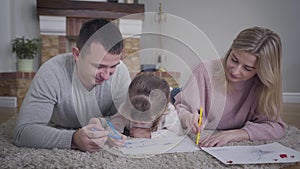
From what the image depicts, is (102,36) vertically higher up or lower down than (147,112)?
higher up

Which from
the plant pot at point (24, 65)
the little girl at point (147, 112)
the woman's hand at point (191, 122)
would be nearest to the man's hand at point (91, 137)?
the little girl at point (147, 112)

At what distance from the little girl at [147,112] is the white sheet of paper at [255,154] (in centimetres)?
14

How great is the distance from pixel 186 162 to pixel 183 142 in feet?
0.57

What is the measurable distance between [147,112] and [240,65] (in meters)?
0.34

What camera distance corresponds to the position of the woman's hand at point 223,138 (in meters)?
0.89

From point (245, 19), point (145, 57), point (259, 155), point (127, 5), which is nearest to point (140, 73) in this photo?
point (145, 57)

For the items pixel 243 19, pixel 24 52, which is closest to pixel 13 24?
pixel 24 52

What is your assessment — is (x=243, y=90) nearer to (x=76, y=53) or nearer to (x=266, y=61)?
(x=266, y=61)

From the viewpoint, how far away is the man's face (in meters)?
0.78

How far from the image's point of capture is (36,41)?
2.48 metres

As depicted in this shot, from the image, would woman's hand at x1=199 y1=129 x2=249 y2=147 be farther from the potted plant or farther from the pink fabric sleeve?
the potted plant

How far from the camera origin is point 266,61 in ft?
3.08

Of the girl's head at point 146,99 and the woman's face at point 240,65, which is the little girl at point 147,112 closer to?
the girl's head at point 146,99

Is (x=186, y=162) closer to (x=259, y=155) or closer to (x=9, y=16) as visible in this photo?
(x=259, y=155)
